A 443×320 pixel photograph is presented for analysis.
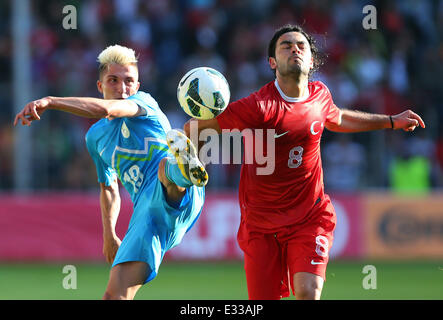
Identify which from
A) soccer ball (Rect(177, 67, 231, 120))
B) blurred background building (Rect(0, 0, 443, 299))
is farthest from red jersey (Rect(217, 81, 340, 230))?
blurred background building (Rect(0, 0, 443, 299))

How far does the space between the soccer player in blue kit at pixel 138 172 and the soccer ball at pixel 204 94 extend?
0.25 m

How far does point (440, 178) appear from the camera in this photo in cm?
1420

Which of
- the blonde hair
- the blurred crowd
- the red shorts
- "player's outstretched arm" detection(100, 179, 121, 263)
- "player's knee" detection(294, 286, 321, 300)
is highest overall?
the blurred crowd

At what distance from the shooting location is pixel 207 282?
456 inches

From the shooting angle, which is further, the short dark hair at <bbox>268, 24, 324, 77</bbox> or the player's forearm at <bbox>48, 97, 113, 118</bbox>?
the short dark hair at <bbox>268, 24, 324, 77</bbox>

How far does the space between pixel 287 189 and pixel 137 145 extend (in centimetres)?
128

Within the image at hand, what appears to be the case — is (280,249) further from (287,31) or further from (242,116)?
(287,31)

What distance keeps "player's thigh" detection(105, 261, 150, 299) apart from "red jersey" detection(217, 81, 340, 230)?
1.03m

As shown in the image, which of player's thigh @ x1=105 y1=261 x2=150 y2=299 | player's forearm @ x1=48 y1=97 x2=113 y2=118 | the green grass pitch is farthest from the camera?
the green grass pitch

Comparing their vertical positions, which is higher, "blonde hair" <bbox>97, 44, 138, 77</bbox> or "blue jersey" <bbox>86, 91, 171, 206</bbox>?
"blonde hair" <bbox>97, 44, 138, 77</bbox>

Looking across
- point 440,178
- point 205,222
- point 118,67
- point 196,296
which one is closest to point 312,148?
point 118,67

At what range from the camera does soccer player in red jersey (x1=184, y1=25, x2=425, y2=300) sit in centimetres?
604

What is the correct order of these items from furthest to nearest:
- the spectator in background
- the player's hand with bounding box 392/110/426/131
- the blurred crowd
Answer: the blurred crowd < the spectator in background < the player's hand with bounding box 392/110/426/131

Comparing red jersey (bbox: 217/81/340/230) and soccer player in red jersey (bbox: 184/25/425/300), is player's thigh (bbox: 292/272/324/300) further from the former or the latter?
red jersey (bbox: 217/81/340/230)
